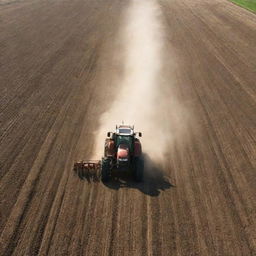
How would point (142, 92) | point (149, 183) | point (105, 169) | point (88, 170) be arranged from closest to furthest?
1. point (105, 169)
2. point (149, 183)
3. point (88, 170)
4. point (142, 92)

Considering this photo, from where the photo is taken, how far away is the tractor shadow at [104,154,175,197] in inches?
586

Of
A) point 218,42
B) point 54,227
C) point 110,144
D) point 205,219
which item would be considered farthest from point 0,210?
point 218,42

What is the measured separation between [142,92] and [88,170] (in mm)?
9609

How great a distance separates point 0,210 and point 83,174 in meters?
3.89

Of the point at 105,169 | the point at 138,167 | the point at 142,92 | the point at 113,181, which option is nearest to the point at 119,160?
the point at 105,169

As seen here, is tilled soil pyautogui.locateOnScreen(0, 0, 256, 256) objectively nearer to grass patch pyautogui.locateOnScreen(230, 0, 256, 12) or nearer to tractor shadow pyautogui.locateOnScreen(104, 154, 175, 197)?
tractor shadow pyautogui.locateOnScreen(104, 154, 175, 197)

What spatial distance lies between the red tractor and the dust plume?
53.4 inches

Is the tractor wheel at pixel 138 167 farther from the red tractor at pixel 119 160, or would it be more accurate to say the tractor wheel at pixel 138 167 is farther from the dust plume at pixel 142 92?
the dust plume at pixel 142 92

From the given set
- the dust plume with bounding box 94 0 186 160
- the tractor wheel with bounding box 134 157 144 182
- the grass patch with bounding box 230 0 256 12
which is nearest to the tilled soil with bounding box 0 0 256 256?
the tractor wheel with bounding box 134 157 144 182

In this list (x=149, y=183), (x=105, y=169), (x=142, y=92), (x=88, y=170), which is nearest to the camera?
(x=105, y=169)

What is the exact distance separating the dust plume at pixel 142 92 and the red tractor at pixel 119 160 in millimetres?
1358

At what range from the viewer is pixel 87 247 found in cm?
1212

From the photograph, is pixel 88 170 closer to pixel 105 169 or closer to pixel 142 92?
pixel 105 169

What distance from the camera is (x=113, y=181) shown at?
1534 cm
